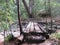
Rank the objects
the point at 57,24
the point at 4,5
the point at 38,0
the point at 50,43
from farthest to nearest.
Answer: the point at 38,0
the point at 57,24
the point at 50,43
the point at 4,5

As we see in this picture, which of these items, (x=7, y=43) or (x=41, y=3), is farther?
(x=41, y=3)

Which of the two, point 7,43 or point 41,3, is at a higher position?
point 41,3

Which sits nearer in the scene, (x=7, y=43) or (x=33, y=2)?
(x=7, y=43)

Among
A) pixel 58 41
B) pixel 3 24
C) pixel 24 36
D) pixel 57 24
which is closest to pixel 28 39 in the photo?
pixel 24 36

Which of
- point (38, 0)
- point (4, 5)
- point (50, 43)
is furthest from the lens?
point (38, 0)

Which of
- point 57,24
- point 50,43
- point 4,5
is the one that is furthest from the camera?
point 57,24

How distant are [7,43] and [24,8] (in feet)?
19.0

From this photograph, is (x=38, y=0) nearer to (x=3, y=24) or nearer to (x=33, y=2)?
(x=33, y=2)

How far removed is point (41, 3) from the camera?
1311 cm

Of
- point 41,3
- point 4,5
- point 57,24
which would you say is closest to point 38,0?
point 41,3

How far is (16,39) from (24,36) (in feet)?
1.51

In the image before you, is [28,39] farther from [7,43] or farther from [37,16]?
[37,16]

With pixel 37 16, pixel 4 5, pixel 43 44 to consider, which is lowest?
pixel 43 44

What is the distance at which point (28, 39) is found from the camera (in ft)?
26.7
